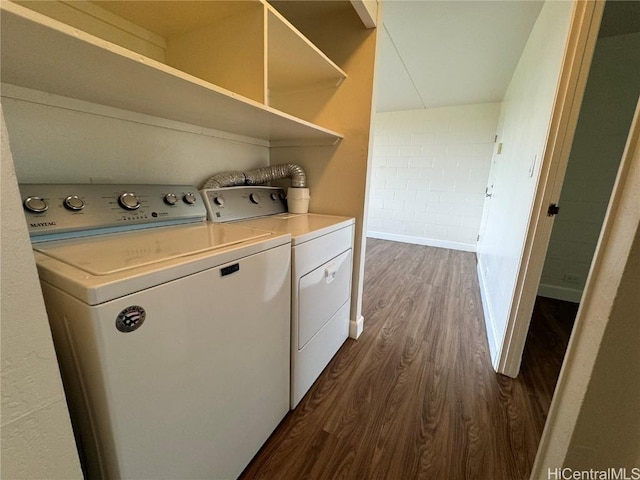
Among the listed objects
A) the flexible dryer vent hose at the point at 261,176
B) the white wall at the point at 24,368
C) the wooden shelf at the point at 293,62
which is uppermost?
the wooden shelf at the point at 293,62

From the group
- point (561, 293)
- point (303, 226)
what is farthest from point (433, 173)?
point (303, 226)

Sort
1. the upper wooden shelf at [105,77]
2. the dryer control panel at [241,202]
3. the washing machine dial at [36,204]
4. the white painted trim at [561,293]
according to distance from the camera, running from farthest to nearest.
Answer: the white painted trim at [561,293]
the dryer control panel at [241,202]
the washing machine dial at [36,204]
the upper wooden shelf at [105,77]

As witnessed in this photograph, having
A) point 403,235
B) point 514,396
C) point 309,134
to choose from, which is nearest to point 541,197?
point 514,396

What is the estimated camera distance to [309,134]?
4.81ft

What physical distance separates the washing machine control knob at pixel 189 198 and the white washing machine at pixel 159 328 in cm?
8

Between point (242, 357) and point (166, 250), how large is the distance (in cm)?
42

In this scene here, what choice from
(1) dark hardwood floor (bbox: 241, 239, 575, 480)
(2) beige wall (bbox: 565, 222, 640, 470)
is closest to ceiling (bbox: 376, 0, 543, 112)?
(2) beige wall (bbox: 565, 222, 640, 470)

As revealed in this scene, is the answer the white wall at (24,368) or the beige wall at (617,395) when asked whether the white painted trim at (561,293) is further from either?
the white wall at (24,368)

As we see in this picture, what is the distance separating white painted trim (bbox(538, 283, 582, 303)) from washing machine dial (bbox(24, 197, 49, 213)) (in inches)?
142

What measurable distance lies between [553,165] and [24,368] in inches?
74.6

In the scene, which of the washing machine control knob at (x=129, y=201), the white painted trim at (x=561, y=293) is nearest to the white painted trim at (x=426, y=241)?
the white painted trim at (x=561, y=293)

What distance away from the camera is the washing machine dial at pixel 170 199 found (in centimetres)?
107

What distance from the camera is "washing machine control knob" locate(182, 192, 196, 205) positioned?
45.1 inches

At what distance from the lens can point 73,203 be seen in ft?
2.66
